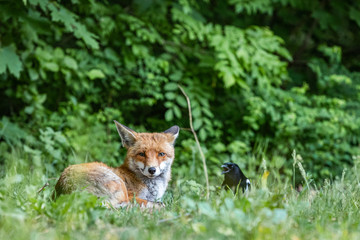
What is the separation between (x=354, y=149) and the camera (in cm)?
777

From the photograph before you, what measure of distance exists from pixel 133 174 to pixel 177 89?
3.04 metres

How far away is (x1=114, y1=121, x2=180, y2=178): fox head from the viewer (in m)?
4.39

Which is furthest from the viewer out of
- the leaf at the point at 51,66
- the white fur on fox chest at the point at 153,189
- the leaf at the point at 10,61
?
the leaf at the point at 51,66

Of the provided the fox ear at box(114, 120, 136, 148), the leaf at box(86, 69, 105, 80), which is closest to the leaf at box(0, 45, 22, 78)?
the leaf at box(86, 69, 105, 80)

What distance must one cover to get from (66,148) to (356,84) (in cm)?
564

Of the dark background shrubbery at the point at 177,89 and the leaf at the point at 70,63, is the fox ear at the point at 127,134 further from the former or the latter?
the leaf at the point at 70,63

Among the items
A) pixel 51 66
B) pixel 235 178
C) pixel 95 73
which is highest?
pixel 51 66

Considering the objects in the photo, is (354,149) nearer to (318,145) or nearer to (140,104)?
(318,145)

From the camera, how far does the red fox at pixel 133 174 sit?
391cm

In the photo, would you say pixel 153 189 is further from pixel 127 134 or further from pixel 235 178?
pixel 235 178

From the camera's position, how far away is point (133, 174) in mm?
4562

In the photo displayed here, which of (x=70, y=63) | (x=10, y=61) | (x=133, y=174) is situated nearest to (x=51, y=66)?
(x=70, y=63)

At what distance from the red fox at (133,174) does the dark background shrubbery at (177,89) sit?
1804 millimetres

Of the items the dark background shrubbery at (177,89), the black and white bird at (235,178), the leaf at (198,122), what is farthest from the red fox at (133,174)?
the leaf at (198,122)
